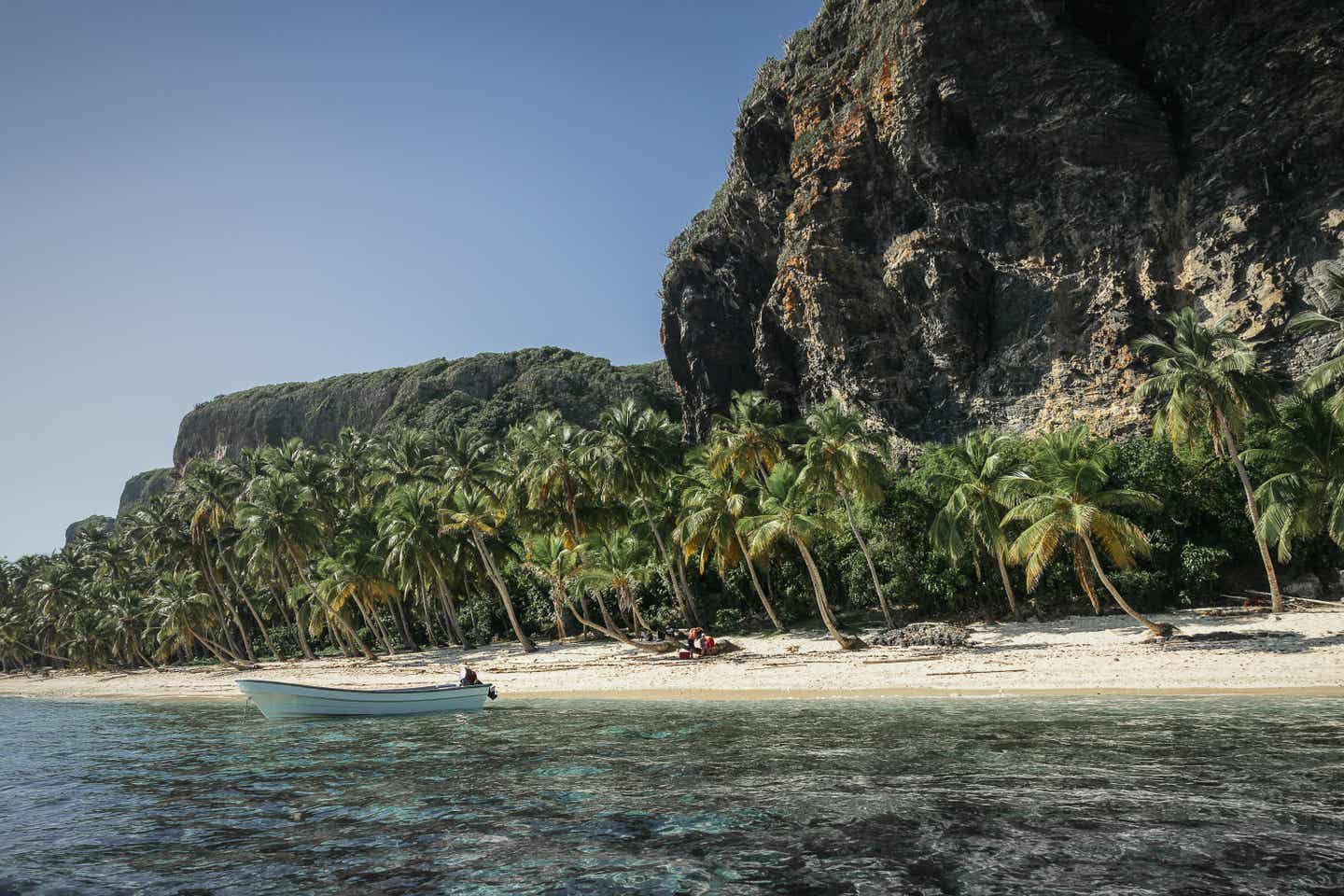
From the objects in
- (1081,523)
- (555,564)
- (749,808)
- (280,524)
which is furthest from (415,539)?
(749,808)

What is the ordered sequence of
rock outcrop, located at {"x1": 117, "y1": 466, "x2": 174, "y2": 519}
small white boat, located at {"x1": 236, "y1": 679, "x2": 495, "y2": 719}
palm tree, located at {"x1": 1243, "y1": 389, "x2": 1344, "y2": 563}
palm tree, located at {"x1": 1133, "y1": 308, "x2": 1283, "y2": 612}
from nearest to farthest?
small white boat, located at {"x1": 236, "y1": 679, "x2": 495, "y2": 719}
palm tree, located at {"x1": 1243, "y1": 389, "x2": 1344, "y2": 563}
palm tree, located at {"x1": 1133, "y1": 308, "x2": 1283, "y2": 612}
rock outcrop, located at {"x1": 117, "y1": 466, "x2": 174, "y2": 519}

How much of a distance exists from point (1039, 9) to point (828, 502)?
1479 inches

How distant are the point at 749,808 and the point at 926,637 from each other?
22913mm

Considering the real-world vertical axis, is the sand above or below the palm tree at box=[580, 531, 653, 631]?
below

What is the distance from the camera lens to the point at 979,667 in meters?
25.4

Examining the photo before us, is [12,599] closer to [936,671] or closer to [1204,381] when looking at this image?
[936,671]

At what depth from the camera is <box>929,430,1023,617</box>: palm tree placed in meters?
33.9

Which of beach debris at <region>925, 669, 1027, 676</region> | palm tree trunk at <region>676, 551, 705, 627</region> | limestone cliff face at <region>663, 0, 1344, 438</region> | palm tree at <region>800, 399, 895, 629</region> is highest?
limestone cliff face at <region>663, 0, 1344, 438</region>

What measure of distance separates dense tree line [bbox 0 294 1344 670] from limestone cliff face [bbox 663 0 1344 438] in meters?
5.01

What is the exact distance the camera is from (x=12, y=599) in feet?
325

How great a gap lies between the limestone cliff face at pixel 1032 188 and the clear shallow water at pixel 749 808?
35001mm

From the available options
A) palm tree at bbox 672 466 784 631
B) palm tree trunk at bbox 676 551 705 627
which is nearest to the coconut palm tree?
palm tree trunk at bbox 676 551 705 627

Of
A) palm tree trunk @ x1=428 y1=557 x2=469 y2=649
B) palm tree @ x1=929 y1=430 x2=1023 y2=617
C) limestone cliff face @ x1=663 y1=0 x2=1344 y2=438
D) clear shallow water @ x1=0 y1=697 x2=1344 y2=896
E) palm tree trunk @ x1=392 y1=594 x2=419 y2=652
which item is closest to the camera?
clear shallow water @ x1=0 y1=697 x2=1344 y2=896

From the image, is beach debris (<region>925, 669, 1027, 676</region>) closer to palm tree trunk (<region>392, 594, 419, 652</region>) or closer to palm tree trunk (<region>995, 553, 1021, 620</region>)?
palm tree trunk (<region>995, 553, 1021, 620</region>)
